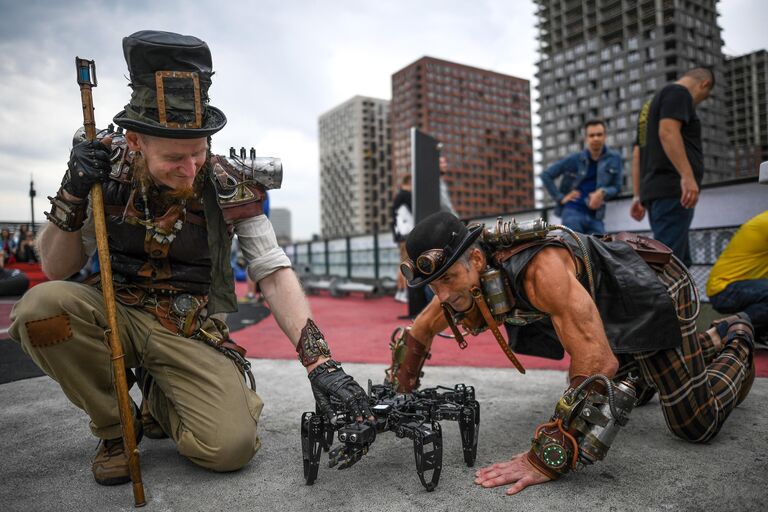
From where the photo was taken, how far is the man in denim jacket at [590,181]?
5730 millimetres

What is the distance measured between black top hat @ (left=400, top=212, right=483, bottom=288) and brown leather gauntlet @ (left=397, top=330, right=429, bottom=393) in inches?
28.6

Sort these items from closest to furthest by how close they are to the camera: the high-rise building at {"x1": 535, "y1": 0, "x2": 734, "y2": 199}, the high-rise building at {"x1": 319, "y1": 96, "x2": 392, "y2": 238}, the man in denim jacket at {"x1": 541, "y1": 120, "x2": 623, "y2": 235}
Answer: the man in denim jacket at {"x1": 541, "y1": 120, "x2": 623, "y2": 235} → the high-rise building at {"x1": 535, "y1": 0, "x2": 734, "y2": 199} → the high-rise building at {"x1": 319, "y1": 96, "x2": 392, "y2": 238}

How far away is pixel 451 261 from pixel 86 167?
1491 millimetres

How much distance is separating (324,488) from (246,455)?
40cm

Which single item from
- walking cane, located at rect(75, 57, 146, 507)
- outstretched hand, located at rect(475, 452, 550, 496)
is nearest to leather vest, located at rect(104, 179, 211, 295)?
walking cane, located at rect(75, 57, 146, 507)

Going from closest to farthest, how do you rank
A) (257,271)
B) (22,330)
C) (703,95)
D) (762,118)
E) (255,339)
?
(22,330), (257,271), (703,95), (255,339), (762,118)

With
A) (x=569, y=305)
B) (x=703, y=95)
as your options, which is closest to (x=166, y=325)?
(x=569, y=305)

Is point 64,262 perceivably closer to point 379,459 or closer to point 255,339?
point 379,459

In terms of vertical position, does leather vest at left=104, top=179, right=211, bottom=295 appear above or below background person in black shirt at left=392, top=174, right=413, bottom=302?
below

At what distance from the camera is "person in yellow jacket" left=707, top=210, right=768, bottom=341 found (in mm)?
3665

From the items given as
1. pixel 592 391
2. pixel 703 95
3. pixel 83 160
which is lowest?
pixel 592 391

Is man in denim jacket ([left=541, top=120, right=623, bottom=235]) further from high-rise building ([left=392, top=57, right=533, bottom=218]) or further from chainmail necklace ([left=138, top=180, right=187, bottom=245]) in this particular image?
high-rise building ([left=392, top=57, right=533, bottom=218])

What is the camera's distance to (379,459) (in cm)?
220

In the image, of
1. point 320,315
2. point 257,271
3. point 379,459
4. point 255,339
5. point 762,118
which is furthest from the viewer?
point 762,118
